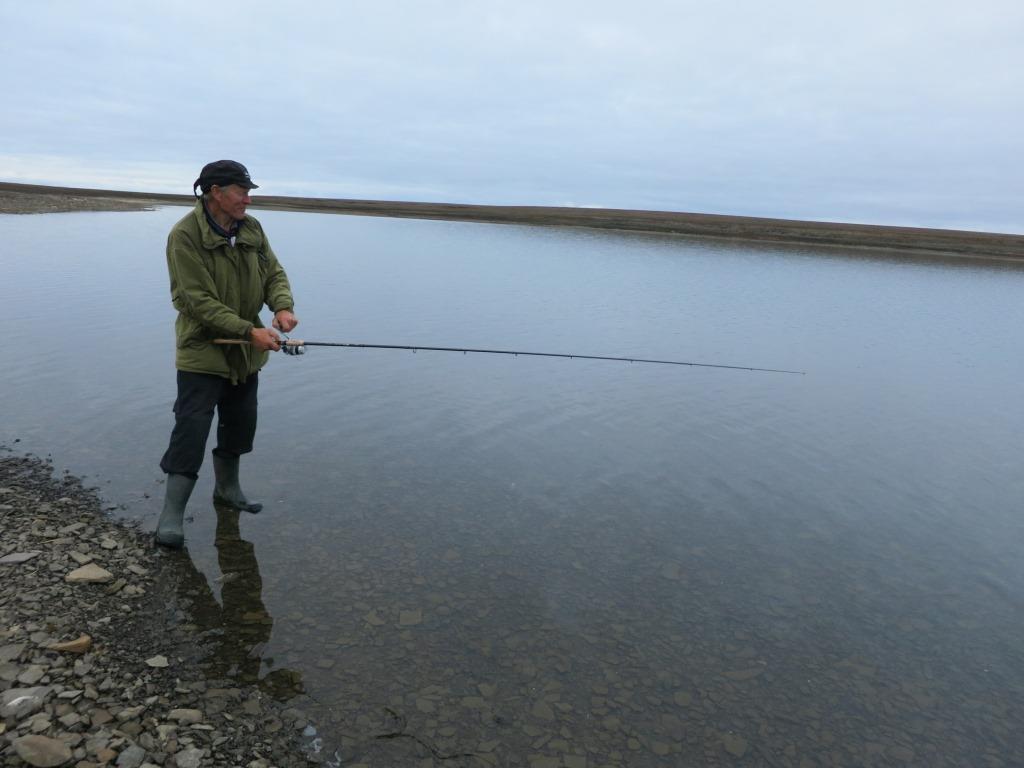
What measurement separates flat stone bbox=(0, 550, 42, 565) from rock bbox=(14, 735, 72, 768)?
1976 millimetres

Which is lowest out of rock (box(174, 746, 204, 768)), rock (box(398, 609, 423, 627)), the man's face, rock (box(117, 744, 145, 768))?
rock (box(398, 609, 423, 627))

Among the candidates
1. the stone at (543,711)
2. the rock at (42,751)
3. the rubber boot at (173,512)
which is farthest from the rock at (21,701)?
the stone at (543,711)

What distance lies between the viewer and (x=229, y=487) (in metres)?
6.07

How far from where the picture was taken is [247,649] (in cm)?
434

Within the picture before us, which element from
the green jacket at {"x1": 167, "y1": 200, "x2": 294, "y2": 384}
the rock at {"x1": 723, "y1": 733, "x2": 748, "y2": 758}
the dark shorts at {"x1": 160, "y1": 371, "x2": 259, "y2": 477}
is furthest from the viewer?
the dark shorts at {"x1": 160, "y1": 371, "x2": 259, "y2": 477}

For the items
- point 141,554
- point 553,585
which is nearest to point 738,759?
point 553,585

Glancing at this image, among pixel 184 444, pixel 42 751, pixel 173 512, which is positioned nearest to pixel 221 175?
pixel 184 444

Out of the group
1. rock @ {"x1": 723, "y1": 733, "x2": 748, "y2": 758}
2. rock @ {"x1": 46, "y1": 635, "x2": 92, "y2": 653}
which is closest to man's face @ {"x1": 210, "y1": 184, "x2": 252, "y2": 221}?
rock @ {"x1": 46, "y1": 635, "x2": 92, "y2": 653}

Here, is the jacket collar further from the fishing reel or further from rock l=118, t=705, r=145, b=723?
rock l=118, t=705, r=145, b=723

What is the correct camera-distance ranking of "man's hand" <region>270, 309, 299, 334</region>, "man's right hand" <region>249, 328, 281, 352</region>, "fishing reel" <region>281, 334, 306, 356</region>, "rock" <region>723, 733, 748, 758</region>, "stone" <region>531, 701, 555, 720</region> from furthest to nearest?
"man's hand" <region>270, 309, 299, 334</region>
"fishing reel" <region>281, 334, 306, 356</region>
"man's right hand" <region>249, 328, 281, 352</region>
"stone" <region>531, 701, 555, 720</region>
"rock" <region>723, 733, 748, 758</region>

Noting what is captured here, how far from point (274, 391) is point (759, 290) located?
2227 cm

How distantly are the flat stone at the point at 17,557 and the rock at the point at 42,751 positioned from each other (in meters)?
1.98

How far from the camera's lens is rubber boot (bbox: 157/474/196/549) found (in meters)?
5.29

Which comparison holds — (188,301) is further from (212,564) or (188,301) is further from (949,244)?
(949,244)
